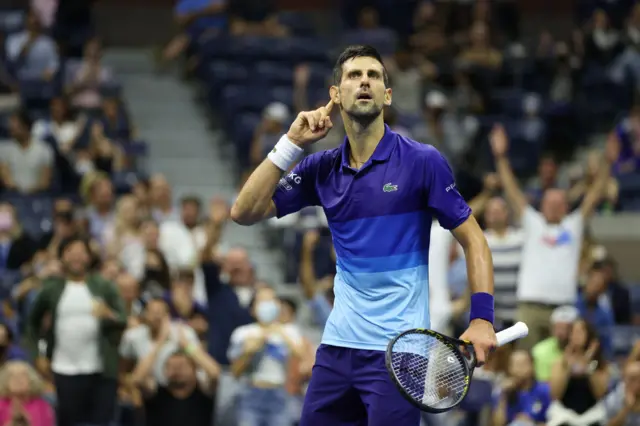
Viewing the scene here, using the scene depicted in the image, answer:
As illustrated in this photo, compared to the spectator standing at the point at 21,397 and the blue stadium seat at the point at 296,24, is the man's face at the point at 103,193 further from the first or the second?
the blue stadium seat at the point at 296,24

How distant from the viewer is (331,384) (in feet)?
17.0

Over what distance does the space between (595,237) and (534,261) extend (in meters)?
2.86

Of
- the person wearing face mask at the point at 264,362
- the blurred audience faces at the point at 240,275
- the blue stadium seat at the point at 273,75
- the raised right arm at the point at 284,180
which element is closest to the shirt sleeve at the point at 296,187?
the raised right arm at the point at 284,180

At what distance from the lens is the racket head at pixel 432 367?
4816mm

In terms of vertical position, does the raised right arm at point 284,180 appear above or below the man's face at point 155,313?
above

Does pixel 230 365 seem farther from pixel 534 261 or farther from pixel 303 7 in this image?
pixel 303 7

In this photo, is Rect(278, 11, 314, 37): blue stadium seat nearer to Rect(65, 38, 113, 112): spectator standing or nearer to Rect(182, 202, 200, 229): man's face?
Rect(65, 38, 113, 112): spectator standing

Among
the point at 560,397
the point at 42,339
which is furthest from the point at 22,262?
the point at 560,397

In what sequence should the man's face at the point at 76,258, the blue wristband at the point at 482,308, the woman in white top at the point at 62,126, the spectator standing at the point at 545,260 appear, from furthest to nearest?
the woman in white top at the point at 62,126, the spectator standing at the point at 545,260, the man's face at the point at 76,258, the blue wristband at the point at 482,308

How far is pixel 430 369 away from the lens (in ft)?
16.0

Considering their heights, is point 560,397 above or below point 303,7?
below

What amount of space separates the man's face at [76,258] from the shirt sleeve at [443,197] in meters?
4.84

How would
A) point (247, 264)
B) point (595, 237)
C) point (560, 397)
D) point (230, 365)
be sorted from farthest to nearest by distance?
point (595, 237) < point (247, 264) < point (230, 365) < point (560, 397)

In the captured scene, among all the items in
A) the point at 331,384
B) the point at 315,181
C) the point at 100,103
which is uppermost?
the point at 100,103
